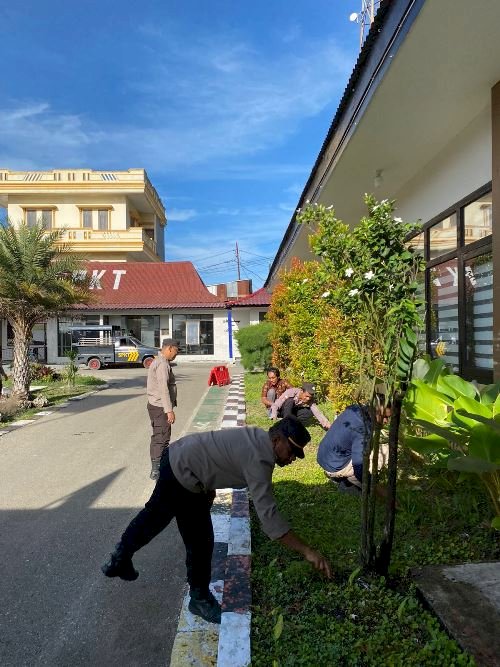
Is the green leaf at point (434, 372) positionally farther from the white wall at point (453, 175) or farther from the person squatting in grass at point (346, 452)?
the white wall at point (453, 175)

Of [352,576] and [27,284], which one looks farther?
[27,284]

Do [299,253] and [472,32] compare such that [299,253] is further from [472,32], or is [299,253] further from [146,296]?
[146,296]

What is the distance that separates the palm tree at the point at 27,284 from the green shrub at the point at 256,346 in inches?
268

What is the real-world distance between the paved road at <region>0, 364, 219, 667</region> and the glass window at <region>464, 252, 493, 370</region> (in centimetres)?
413

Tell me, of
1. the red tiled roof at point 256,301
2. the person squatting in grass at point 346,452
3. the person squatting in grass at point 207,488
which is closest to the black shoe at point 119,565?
the person squatting in grass at point 207,488

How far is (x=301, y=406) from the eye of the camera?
786 cm

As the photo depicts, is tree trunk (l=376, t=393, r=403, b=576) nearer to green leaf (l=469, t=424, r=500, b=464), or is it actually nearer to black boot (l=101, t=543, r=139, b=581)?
green leaf (l=469, t=424, r=500, b=464)

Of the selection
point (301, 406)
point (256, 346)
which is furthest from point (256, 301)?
Result: point (301, 406)

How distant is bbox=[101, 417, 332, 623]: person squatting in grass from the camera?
2.81 meters

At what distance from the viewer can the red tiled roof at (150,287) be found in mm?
29375

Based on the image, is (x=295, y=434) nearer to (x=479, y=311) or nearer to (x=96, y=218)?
(x=479, y=311)

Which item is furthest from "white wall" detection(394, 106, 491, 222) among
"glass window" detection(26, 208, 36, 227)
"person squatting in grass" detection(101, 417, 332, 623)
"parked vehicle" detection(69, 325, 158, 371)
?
"glass window" detection(26, 208, 36, 227)

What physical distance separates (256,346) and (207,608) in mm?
15439

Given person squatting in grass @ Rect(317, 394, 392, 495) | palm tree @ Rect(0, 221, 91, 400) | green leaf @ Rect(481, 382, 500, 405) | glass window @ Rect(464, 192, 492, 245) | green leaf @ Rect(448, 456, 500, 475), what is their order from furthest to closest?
palm tree @ Rect(0, 221, 91, 400) → glass window @ Rect(464, 192, 492, 245) → person squatting in grass @ Rect(317, 394, 392, 495) → green leaf @ Rect(481, 382, 500, 405) → green leaf @ Rect(448, 456, 500, 475)
